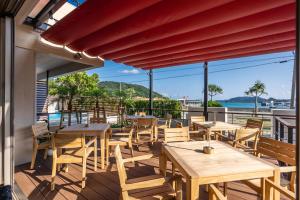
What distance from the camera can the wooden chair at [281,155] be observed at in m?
1.87

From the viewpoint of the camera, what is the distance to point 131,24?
10.1 feet

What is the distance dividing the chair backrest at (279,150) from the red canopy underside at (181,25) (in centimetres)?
168

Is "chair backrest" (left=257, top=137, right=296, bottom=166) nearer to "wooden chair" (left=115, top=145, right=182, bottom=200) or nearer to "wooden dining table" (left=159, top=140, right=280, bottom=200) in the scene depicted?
"wooden dining table" (left=159, top=140, right=280, bottom=200)

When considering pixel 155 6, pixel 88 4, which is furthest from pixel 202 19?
pixel 88 4

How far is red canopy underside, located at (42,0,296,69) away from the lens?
2.50 meters

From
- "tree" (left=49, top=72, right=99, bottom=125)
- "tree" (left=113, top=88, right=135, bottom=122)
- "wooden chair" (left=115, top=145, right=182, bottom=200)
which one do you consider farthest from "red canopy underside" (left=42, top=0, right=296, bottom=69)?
"tree" (left=49, top=72, right=99, bottom=125)

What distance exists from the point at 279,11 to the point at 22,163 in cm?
503

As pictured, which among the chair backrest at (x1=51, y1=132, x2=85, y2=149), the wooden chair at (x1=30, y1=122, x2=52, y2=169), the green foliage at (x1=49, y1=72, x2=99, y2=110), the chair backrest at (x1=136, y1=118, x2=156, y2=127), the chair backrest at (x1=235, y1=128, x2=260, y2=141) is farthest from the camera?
the green foliage at (x1=49, y1=72, x2=99, y2=110)

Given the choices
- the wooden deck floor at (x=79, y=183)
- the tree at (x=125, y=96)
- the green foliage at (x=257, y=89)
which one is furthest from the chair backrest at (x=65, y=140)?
the green foliage at (x=257, y=89)

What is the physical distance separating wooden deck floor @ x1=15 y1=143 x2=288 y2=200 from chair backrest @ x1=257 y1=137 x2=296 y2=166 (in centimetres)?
66

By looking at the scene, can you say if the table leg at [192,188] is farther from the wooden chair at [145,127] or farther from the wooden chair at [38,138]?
the wooden chair at [145,127]

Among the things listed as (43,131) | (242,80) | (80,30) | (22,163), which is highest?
(242,80)

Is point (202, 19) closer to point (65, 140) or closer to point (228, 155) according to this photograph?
point (228, 155)

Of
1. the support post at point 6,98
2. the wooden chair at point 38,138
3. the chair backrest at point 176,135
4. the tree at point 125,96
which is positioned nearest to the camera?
the support post at point 6,98
